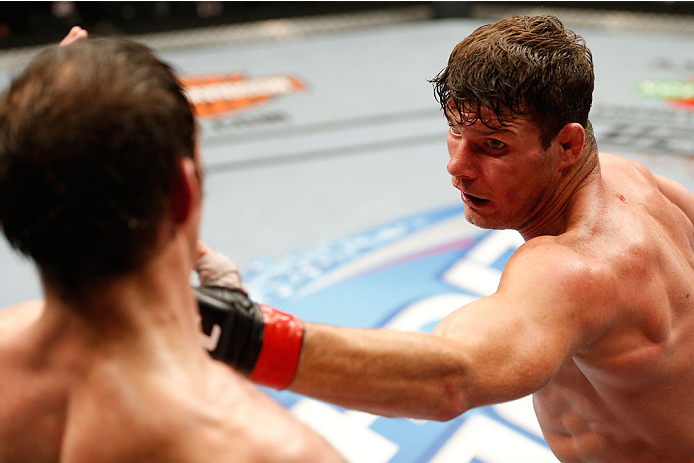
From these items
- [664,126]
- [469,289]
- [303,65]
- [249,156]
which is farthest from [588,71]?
[303,65]

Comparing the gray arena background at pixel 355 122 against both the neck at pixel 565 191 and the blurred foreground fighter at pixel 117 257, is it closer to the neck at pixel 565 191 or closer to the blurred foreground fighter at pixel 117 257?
the neck at pixel 565 191

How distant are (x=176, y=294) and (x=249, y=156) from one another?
446cm

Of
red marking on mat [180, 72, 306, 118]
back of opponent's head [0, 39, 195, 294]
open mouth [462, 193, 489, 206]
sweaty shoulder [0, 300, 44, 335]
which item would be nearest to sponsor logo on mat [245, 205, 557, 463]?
open mouth [462, 193, 489, 206]

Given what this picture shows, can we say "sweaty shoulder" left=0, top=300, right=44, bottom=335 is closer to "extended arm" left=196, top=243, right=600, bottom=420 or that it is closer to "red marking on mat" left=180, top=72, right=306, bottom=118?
"extended arm" left=196, top=243, right=600, bottom=420

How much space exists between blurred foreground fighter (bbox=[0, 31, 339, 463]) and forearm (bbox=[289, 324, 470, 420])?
381 millimetres

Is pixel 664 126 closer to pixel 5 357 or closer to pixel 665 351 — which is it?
pixel 665 351

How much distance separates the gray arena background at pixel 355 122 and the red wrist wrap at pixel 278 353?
1361 millimetres

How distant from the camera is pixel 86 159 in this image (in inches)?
35.7

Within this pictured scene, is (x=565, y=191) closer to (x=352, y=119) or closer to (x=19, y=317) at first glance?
(x=19, y=317)

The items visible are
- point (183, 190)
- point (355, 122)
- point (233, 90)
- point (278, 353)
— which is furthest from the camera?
point (233, 90)

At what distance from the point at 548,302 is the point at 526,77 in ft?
1.79

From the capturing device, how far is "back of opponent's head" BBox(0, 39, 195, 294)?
910 mm

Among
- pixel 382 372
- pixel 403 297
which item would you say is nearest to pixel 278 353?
pixel 382 372

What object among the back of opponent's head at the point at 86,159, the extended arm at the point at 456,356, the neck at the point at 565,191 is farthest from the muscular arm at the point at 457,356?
the back of opponent's head at the point at 86,159
